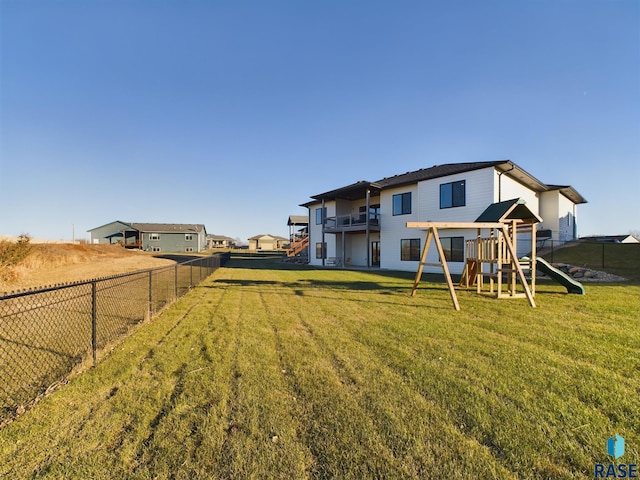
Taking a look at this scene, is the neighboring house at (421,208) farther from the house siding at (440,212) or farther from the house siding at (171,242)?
the house siding at (171,242)

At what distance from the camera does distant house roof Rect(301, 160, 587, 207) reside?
51.6ft

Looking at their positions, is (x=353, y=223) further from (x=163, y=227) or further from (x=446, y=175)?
(x=163, y=227)

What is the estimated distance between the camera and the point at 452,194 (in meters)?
17.2

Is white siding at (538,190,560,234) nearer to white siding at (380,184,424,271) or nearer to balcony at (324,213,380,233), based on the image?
white siding at (380,184,424,271)

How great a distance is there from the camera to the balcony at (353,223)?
847 inches

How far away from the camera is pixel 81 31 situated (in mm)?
11844

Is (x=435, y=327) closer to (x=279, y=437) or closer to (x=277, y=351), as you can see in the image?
(x=277, y=351)

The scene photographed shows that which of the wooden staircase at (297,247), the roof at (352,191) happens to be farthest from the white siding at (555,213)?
the wooden staircase at (297,247)

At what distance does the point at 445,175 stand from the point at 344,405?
17.0 m

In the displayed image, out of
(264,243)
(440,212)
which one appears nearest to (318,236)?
(440,212)

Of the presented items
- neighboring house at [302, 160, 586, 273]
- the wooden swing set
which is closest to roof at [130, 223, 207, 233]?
neighboring house at [302, 160, 586, 273]

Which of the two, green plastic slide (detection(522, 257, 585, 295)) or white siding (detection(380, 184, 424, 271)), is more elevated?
white siding (detection(380, 184, 424, 271))

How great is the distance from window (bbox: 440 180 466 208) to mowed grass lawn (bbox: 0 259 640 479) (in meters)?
11.7

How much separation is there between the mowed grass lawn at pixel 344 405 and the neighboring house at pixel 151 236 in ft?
178
